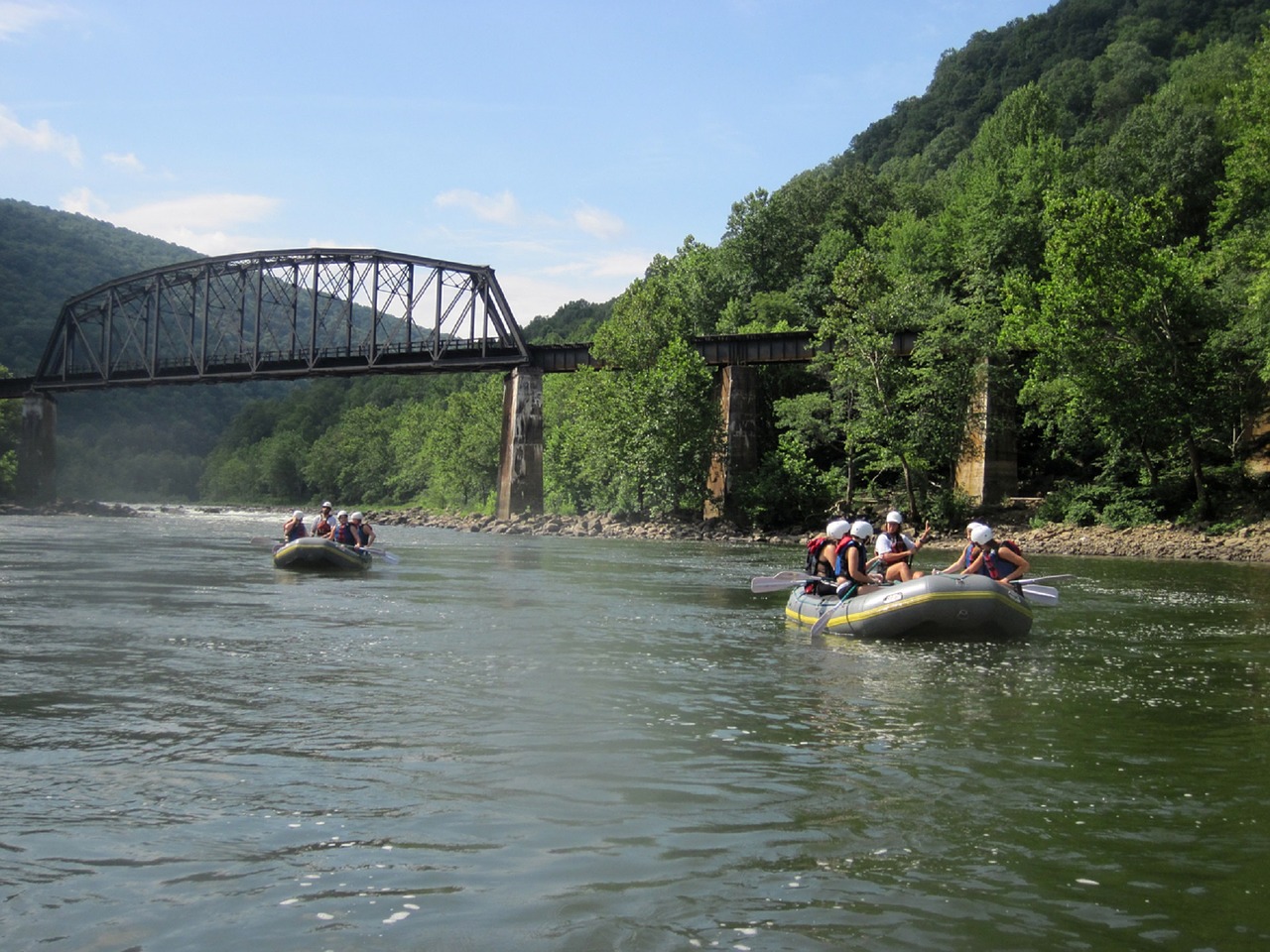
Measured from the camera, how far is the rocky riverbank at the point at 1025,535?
4072 cm

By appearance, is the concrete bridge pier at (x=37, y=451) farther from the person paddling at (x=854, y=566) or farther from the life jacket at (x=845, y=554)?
the person paddling at (x=854, y=566)

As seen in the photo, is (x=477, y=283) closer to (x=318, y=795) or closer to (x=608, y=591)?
(x=608, y=591)

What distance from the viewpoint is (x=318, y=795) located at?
7832 mm

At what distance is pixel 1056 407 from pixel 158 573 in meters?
37.6

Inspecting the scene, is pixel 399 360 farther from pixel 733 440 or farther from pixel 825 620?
pixel 825 620

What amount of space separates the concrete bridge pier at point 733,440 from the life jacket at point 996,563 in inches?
1697

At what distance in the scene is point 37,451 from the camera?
95938 millimetres

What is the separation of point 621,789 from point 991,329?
48.9 metres

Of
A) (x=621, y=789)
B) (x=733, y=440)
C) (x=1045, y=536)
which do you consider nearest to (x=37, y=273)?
(x=733, y=440)

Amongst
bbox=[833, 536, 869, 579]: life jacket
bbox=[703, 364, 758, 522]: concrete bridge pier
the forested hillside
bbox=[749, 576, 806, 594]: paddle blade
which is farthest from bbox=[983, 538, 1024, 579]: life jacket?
the forested hillside

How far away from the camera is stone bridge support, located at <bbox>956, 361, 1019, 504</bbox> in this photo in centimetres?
5325

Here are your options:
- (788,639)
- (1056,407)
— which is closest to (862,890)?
(788,639)

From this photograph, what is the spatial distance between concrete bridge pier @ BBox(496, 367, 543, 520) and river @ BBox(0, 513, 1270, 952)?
5098 centimetres

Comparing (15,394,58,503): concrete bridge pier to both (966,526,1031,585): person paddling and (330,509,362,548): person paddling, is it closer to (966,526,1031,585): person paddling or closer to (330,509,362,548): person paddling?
(330,509,362,548): person paddling
